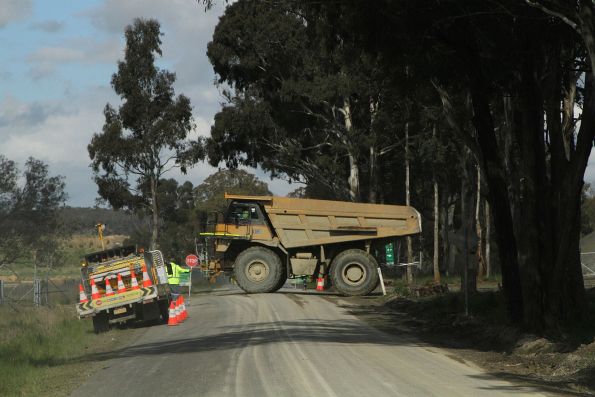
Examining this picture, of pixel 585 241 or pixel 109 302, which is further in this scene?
pixel 585 241

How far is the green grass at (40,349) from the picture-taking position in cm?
1203

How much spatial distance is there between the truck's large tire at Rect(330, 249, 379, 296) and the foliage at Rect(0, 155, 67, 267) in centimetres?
→ 2098

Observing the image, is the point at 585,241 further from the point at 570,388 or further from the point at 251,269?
the point at 570,388

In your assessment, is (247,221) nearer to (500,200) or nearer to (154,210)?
(500,200)

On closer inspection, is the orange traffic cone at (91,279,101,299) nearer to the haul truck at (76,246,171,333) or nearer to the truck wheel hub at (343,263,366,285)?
the haul truck at (76,246,171,333)

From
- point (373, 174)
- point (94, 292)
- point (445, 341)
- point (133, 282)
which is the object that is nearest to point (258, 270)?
point (133, 282)

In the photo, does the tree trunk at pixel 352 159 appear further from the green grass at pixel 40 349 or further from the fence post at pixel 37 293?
the green grass at pixel 40 349

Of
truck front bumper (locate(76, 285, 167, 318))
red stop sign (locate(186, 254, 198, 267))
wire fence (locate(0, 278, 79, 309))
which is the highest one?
red stop sign (locate(186, 254, 198, 267))

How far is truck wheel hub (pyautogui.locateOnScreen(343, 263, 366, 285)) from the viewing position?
30766 millimetres

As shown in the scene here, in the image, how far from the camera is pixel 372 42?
15594mm

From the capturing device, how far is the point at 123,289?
819 inches

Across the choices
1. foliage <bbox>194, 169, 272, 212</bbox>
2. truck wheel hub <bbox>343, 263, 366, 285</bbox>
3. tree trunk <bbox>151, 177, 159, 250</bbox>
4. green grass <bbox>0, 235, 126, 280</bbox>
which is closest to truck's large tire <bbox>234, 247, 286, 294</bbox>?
truck wheel hub <bbox>343, 263, 366, 285</bbox>

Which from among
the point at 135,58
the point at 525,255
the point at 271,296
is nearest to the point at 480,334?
the point at 525,255

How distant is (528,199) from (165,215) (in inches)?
3284
